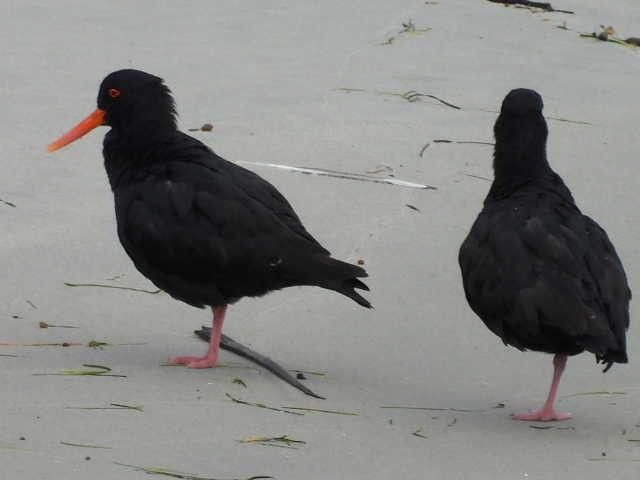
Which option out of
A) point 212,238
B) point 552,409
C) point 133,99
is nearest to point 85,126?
point 133,99

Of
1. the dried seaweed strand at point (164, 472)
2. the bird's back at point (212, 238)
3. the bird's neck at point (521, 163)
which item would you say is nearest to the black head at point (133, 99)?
the bird's back at point (212, 238)

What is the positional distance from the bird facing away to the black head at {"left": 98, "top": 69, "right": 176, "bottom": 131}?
0.30 meters

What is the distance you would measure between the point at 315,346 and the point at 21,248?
164 cm

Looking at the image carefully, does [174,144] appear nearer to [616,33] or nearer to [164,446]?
[164,446]

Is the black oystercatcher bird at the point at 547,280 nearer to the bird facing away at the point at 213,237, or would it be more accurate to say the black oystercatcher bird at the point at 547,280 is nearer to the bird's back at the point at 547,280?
the bird's back at the point at 547,280

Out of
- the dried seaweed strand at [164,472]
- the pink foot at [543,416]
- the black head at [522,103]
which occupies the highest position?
the black head at [522,103]

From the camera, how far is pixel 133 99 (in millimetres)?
6414

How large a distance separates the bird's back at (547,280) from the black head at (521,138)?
0.35 metres

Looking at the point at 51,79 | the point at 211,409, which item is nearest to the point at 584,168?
the point at 51,79

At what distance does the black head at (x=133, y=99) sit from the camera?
6.37 m

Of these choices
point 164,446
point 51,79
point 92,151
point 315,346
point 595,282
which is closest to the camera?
point 164,446

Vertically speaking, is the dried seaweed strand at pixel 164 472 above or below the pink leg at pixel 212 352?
above

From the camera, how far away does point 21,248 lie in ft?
22.1

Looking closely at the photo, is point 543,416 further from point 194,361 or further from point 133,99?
point 133,99
